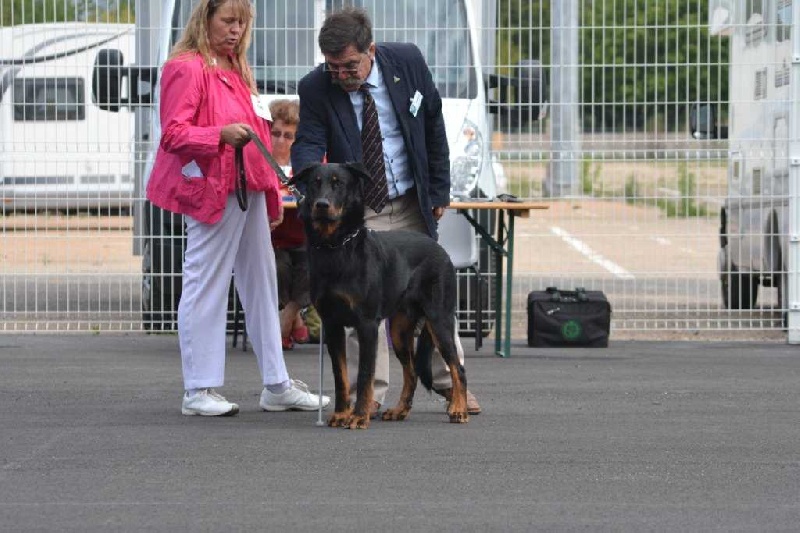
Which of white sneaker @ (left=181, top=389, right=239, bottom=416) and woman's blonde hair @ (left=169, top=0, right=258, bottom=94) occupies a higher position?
woman's blonde hair @ (left=169, top=0, right=258, bottom=94)

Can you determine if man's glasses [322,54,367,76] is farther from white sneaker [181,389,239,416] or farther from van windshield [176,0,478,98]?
van windshield [176,0,478,98]

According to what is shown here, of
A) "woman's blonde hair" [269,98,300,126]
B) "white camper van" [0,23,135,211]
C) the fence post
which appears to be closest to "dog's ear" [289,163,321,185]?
"woman's blonde hair" [269,98,300,126]

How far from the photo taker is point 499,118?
1231cm

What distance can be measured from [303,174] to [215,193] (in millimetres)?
622

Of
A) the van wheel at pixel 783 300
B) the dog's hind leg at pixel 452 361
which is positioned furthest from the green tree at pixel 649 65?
the dog's hind leg at pixel 452 361

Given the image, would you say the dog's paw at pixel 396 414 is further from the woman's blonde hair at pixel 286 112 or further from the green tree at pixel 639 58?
the green tree at pixel 639 58

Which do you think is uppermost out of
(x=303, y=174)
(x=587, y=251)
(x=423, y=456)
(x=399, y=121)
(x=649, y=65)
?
(x=649, y=65)

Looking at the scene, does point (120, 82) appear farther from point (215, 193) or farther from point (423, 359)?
point (423, 359)

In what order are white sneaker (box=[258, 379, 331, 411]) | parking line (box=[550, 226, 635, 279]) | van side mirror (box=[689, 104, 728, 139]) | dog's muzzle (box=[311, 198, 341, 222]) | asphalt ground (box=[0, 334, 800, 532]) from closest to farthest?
asphalt ground (box=[0, 334, 800, 532]), dog's muzzle (box=[311, 198, 341, 222]), white sneaker (box=[258, 379, 331, 411]), van side mirror (box=[689, 104, 728, 139]), parking line (box=[550, 226, 635, 279])

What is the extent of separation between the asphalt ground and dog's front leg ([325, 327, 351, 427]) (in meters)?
A: 0.10

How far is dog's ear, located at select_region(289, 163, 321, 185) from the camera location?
7.57 m

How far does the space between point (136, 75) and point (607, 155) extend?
328 centimetres

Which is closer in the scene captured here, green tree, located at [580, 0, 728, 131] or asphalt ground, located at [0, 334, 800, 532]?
asphalt ground, located at [0, 334, 800, 532]

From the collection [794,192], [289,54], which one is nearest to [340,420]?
[289,54]
